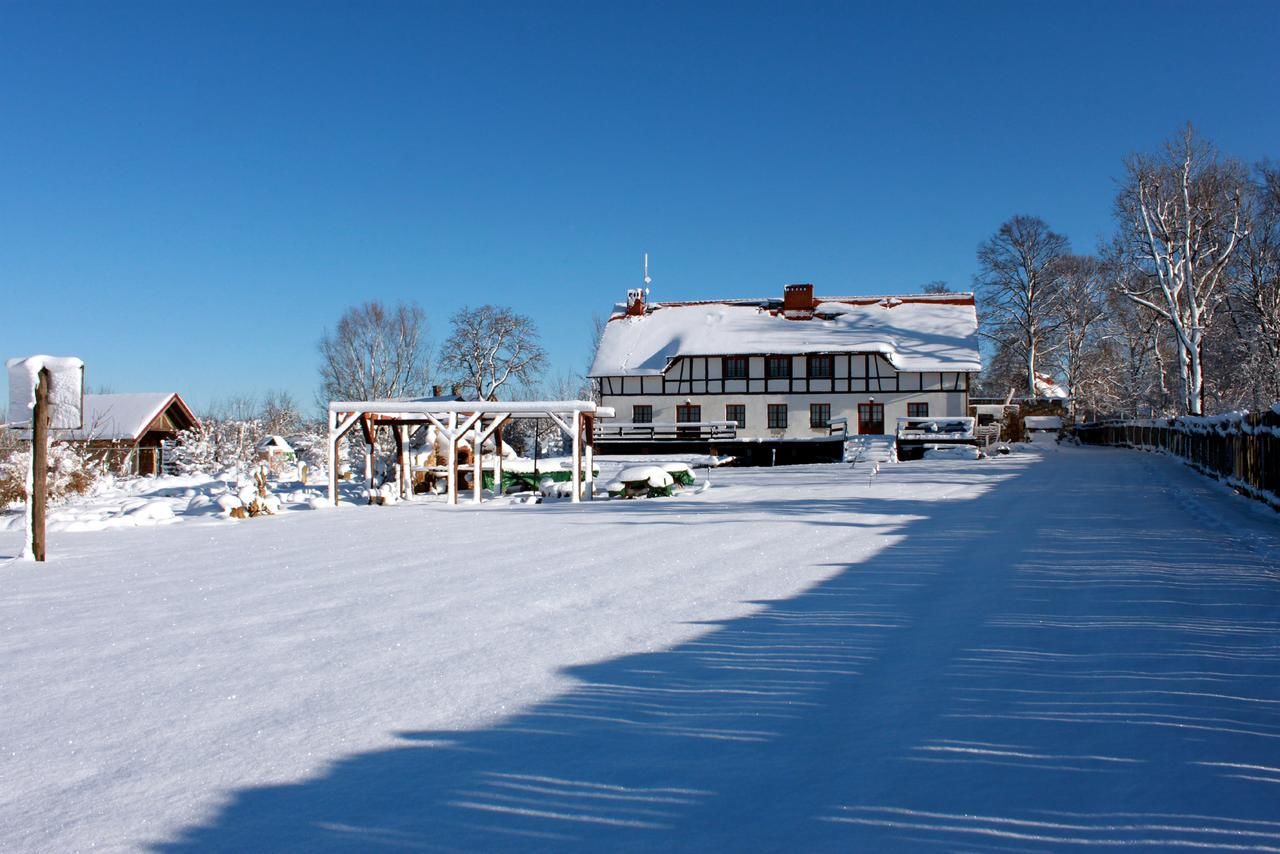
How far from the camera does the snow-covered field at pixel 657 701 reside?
3.07m

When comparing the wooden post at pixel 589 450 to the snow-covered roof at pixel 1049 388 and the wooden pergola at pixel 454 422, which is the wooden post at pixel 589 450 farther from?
the snow-covered roof at pixel 1049 388

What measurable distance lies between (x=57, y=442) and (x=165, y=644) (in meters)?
22.2

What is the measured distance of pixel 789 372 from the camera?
3794cm

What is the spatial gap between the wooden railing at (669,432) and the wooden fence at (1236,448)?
583 inches

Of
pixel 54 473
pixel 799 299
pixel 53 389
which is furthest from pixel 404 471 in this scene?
pixel 799 299

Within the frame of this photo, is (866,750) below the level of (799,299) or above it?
below

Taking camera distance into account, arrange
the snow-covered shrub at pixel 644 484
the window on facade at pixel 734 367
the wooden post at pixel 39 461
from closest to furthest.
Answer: the wooden post at pixel 39 461 → the snow-covered shrub at pixel 644 484 → the window on facade at pixel 734 367

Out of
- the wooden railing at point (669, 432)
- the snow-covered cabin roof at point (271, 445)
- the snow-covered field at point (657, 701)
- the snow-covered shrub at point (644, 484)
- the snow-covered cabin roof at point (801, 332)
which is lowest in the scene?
the snow-covered field at point (657, 701)

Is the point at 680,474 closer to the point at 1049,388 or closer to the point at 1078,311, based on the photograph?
the point at 1078,311

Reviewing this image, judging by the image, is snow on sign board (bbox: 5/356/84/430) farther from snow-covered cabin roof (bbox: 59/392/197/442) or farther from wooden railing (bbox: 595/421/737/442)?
snow-covered cabin roof (bbox: 59/392/197/442)

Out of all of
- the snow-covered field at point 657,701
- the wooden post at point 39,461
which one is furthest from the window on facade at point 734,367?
the wooden post at point 39,461

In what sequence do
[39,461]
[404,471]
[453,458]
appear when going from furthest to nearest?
[404,471] → [453,458] → [39,461]

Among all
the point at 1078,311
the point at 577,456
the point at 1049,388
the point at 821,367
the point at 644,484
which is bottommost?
the point at 644,484

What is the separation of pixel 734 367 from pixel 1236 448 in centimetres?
2442
